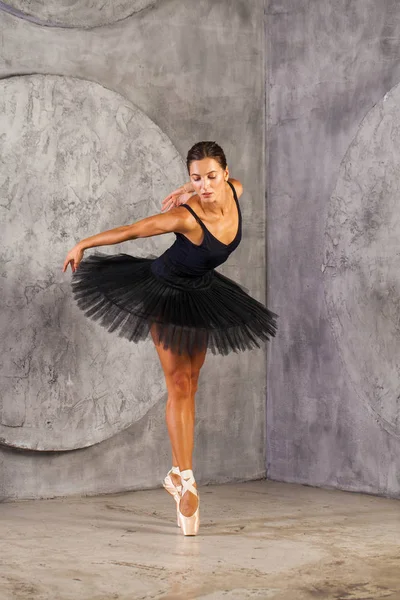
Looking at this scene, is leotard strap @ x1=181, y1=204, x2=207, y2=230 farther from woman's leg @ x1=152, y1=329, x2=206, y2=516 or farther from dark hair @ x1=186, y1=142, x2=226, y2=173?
woman's leg @ x1=152, y1=329, x2=206, y2=516

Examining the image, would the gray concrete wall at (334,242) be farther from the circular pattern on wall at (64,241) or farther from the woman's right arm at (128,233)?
the woman's right arm at (128,233)

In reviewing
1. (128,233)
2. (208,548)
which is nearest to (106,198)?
(128,233)

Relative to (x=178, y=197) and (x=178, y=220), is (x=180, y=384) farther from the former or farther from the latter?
(x=178, y=197)

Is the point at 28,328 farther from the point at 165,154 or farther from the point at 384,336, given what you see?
the point at 384,336

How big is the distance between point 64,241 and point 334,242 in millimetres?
1420

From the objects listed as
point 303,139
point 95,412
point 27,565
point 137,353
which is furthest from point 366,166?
point 27,565

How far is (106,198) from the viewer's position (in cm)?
498

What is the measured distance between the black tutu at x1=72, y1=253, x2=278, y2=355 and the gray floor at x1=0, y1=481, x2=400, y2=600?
81 cm

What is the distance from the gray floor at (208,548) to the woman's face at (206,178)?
4.62 ft

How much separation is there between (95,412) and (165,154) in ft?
4.55

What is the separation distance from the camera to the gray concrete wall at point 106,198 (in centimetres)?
473

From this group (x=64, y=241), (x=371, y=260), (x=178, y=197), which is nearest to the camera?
(x=178, y=197)

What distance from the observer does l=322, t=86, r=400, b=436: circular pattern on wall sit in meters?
4.85

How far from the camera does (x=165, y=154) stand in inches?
203
